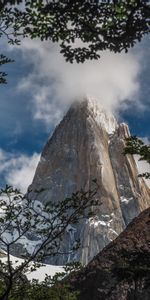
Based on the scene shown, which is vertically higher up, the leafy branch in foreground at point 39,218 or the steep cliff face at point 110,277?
the steep cliff face at point 110,277

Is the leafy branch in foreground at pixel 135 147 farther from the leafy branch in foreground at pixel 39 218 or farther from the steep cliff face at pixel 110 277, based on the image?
the steep cliff face at pixel 110 277

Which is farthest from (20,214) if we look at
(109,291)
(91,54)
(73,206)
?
(109,291)

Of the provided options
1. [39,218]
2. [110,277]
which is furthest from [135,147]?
[110,277]

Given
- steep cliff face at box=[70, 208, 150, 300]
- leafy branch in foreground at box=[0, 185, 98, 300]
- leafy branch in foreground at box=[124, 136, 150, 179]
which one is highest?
steep cliff face at box=[70, 208, 150, 300]

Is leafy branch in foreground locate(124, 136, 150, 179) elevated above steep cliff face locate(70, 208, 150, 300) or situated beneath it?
situated beneath

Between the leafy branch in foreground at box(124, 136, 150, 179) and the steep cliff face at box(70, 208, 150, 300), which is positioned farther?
the steep cliff face at box(70, 208, 150, 300)

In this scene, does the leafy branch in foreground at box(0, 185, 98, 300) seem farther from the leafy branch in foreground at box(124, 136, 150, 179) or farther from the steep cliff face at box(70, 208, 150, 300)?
the steep cliff face at box(70, 208, 150, 300)

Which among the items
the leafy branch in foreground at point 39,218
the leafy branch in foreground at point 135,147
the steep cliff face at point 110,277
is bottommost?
the leafy branch in foreground at point 39,218

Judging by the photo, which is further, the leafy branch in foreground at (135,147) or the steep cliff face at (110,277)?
the steep cliff face at (110,277)

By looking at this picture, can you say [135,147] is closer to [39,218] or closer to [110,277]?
[39,218]

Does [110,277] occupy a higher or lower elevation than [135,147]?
higher

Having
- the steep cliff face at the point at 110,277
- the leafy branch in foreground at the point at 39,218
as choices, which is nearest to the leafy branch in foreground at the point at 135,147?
the leafy branch in foreground at the point at 39,218

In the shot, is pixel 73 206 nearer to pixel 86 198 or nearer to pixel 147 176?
pixel 86 198

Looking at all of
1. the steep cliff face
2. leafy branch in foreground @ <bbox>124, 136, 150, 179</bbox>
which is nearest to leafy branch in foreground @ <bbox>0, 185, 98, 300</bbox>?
leafy branch in foreground @ <bbox>124, 136, 150, 179</bbox>
